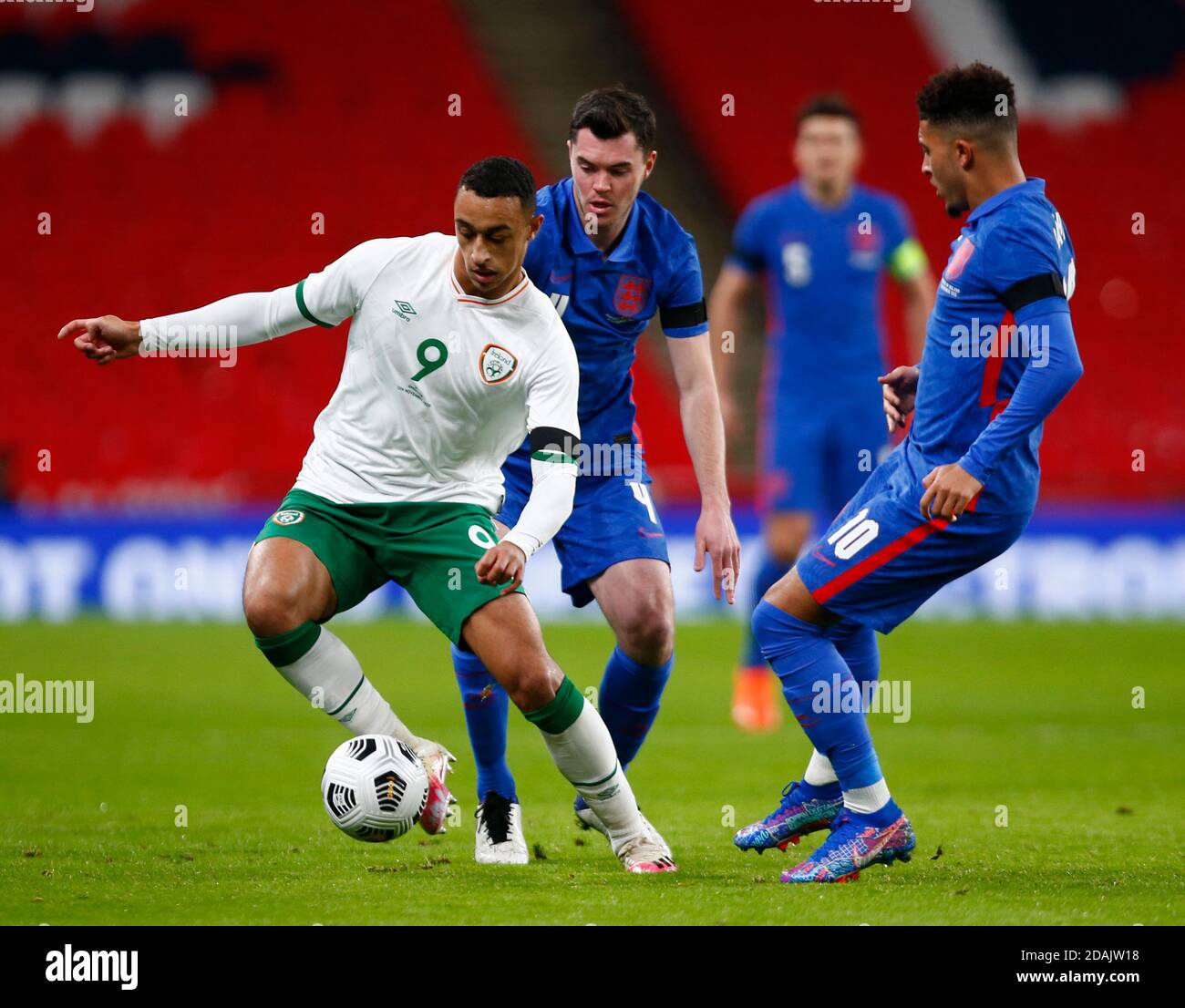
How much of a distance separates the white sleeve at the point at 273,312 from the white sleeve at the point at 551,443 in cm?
64

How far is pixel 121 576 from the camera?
14844 millimetres

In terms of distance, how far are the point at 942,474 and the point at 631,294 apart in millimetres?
1590

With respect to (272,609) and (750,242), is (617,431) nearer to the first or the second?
(272,609)

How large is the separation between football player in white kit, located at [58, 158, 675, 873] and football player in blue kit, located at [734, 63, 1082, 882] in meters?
0.65

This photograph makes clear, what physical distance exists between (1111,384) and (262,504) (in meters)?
9.55

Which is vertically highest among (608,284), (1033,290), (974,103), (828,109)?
(828,109)

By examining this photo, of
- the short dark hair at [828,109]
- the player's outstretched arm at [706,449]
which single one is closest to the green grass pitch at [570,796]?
the player's outstretched arm at [706,449]

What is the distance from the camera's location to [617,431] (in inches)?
241

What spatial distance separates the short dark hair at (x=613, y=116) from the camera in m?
5.57

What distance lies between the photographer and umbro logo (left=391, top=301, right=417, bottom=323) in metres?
5.33

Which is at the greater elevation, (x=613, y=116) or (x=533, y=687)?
(x=613, y=116)

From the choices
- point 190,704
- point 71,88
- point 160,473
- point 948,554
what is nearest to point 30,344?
point 160,473

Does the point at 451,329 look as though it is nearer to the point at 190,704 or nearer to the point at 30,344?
the point at 190,704

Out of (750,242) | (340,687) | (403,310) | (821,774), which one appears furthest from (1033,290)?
(750,242)
